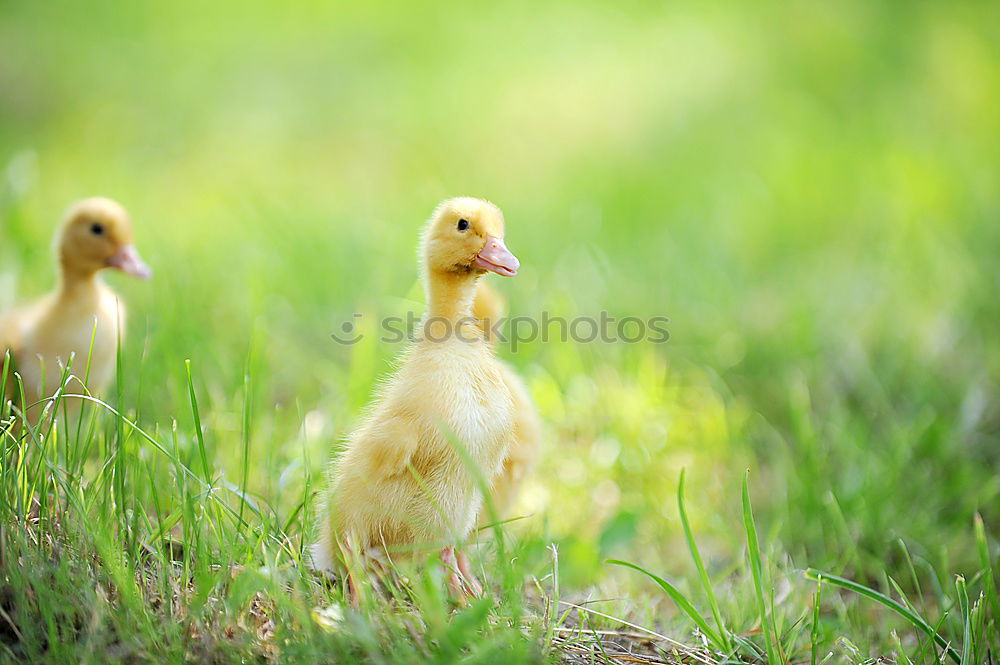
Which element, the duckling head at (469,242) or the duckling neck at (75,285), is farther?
the duckling neck at (75,285)

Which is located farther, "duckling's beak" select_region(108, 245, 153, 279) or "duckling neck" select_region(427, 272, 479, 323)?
"duckling's beak" select_region(108, 245, 153, 279)

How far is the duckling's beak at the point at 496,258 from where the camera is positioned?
1893mm

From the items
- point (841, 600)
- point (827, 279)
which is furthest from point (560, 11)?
point (841, 600)

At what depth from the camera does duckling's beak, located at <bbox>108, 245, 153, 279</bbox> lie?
2.78 m

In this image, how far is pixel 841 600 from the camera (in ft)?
8.45

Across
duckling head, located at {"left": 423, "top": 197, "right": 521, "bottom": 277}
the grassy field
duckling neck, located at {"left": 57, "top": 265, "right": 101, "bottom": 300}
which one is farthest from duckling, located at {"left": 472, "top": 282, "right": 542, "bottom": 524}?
duckling neck, located at {"left": 57, "top": 265, "right": 101, "bottom": 300}

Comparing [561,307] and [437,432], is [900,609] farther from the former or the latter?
[561,307]

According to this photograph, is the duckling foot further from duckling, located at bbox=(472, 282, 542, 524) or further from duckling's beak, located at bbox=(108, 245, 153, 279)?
duckling's beak, located at bbox=(108, 245, 153, 279)

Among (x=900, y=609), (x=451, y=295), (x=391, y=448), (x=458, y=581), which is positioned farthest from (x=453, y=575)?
(x=900, y=609)

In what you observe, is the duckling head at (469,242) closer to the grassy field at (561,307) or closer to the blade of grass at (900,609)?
the grassy field at (561,307)

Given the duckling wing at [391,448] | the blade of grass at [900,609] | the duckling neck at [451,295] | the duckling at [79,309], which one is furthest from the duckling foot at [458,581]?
the duckling at [79,309]

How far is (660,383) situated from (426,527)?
6.04ft

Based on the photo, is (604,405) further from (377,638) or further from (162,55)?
(162,55)

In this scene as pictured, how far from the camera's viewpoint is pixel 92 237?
275cm
